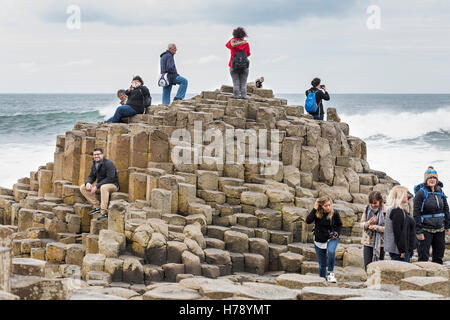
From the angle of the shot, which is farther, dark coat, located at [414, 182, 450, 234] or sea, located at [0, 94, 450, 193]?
sea, located at [0, 94, 450, 193]

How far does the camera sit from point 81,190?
14156 mm

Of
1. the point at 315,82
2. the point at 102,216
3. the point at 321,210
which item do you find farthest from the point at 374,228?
A: the point at 315,82

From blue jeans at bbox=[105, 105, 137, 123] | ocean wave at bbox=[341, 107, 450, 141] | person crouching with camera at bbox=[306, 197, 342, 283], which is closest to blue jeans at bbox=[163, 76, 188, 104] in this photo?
blue jeans at bbox=[105, 105, 137, 123]

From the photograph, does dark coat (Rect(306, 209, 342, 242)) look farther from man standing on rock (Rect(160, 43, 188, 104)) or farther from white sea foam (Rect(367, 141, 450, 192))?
white sea foam (Rect(367, 141, 450, 192))

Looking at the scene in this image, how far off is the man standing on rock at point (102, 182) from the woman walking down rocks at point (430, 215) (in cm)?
636

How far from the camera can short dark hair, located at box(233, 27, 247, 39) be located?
16344 millimetres

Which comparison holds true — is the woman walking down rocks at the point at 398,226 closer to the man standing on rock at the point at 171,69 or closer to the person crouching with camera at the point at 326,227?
the person crouching with camera at the point at 326,227

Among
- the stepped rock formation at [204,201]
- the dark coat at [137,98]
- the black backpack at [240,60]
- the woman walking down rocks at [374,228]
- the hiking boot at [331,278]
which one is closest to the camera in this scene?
the woman walking down rocks at [374,228]

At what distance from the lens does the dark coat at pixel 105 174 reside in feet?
45.2

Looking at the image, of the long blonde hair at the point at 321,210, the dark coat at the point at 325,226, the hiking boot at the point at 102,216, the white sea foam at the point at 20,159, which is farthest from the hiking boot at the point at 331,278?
the white sea foam at the point at 20,159

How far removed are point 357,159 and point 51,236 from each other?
328 inches
